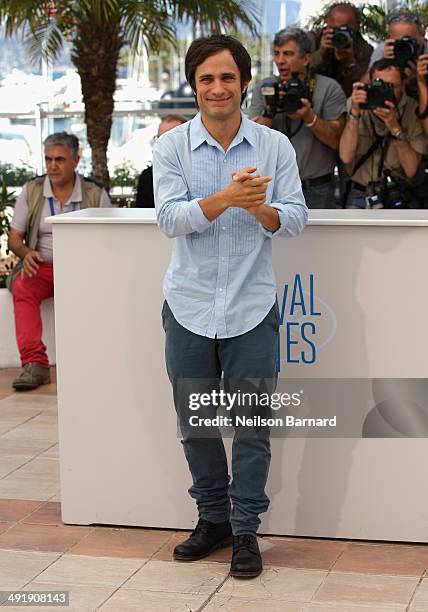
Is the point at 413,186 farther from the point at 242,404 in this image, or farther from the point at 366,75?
the point at 242,404

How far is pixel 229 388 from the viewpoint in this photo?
3.68 meters

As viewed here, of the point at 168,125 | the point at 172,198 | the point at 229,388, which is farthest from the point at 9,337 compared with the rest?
the point at 172,198

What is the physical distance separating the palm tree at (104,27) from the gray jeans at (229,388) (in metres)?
5.46

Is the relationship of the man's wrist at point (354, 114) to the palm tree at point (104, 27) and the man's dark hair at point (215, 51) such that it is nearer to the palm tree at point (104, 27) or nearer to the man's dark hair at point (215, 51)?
the man's dark hair at point (215, 51)

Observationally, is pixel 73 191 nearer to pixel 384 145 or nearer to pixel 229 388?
pixel 384 145

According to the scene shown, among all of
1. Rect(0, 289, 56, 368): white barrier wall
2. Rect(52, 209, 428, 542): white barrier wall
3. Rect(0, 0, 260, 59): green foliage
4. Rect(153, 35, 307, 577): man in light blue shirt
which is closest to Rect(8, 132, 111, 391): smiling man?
Rect(0, 289, 56, 368): white barrier wall

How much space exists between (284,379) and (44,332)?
3301 mm

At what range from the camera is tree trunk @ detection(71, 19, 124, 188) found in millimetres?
8867

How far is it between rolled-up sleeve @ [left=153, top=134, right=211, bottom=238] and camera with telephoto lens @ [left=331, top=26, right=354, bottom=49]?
2.69 meters

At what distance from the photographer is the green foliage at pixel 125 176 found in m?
9.75

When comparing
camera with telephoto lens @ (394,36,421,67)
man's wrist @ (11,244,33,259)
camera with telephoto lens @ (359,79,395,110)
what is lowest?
man's wrist @ (11,244,33,259)

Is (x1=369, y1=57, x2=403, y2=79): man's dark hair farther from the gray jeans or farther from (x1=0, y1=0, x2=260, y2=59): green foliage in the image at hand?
(x1=0, y1=0, x2=260, y2=59): green foliage

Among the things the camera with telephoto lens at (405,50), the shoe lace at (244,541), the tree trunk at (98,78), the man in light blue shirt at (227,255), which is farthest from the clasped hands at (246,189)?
the tree trunk at (98,78)

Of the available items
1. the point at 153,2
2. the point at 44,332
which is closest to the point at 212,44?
the point at 44,332
